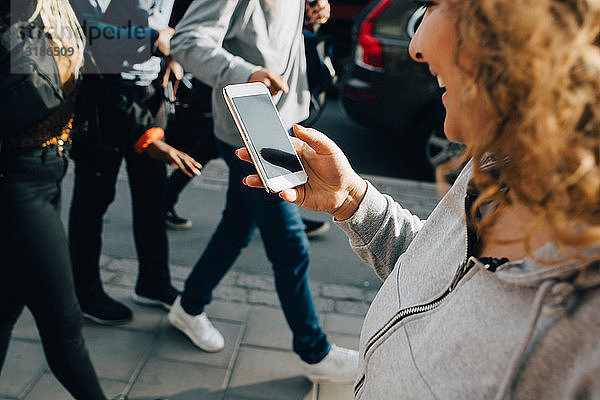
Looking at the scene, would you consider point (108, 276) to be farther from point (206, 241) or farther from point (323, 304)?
point (323, 304)

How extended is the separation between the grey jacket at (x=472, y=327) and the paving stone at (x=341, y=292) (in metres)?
2.12

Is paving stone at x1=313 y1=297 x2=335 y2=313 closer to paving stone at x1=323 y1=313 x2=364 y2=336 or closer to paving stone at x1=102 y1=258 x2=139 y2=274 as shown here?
paving stone at x1=323 y1=313 x2=364 y2=336

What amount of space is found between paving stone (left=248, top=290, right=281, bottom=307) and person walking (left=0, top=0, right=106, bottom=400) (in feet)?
4.37

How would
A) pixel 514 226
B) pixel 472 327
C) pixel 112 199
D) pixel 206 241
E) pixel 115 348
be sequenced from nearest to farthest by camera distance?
pixel 472 327
pixel 514 226
pixel 115 348
pixel 112 199
pixel 206 241

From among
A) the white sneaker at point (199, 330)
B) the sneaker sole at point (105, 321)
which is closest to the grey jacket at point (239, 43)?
the white sneaker at point (199, 330)

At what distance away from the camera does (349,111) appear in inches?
225

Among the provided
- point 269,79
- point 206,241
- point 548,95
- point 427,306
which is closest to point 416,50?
point 548,95

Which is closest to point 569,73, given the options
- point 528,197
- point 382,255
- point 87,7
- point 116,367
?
point 528,197

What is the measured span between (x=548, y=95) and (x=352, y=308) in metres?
2.67

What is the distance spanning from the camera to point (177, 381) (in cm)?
254

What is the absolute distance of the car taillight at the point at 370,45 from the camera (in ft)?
17.4

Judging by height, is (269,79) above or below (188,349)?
above

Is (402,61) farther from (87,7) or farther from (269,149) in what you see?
(269,149)

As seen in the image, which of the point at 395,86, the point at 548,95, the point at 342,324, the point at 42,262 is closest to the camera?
the point at 548,95
